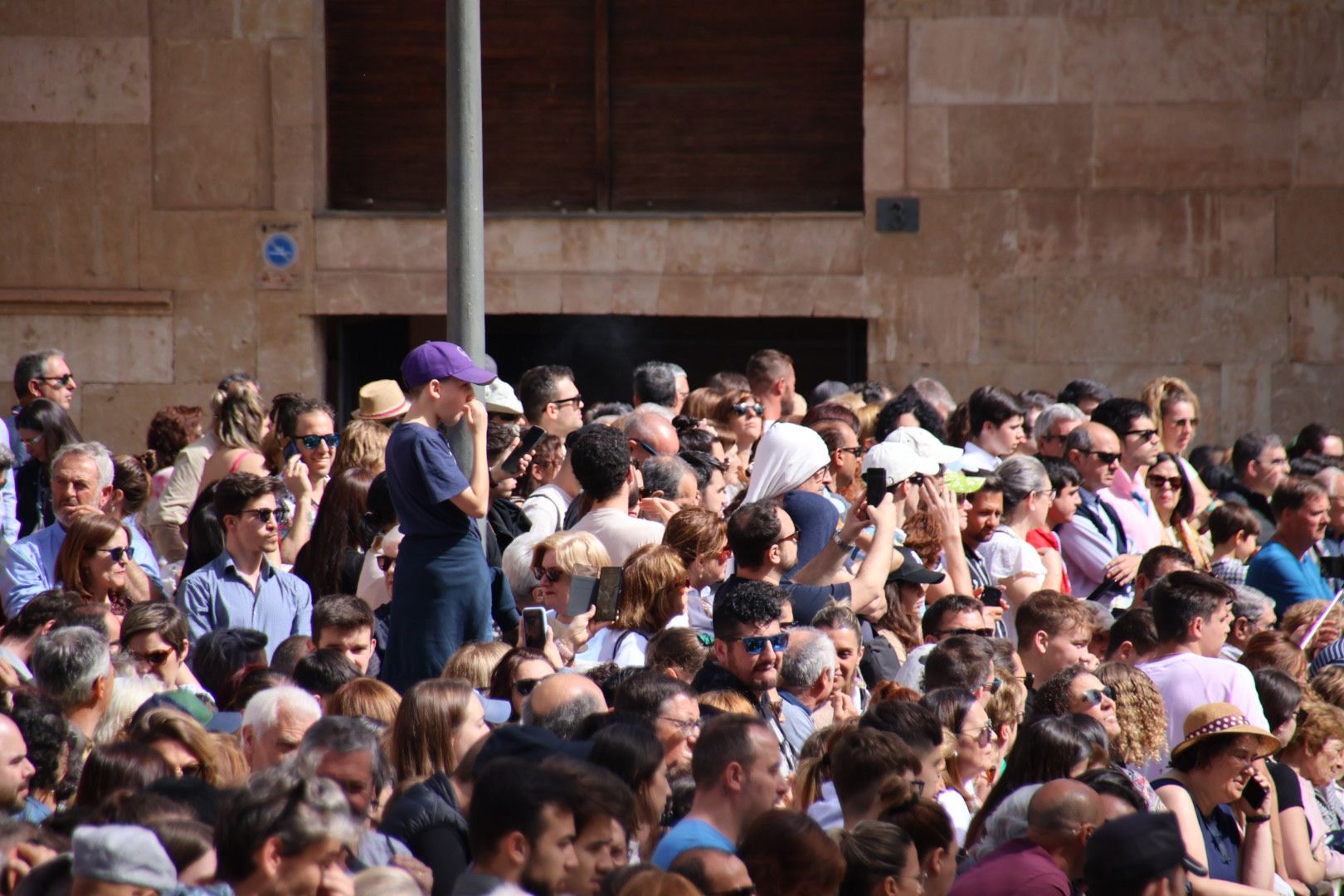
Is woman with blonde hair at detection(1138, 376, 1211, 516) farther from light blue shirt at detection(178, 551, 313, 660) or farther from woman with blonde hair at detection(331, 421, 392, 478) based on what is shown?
light blue shirt at detection(178, 551, 313, 660)

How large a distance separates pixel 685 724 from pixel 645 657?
1110 mm

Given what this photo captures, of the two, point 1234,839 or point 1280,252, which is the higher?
point 1280,252

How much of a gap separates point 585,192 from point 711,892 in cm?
1108

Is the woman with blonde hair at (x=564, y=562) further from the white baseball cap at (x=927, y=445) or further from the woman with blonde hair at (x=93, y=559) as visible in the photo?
the white baseball cap at (x=927, y=445)

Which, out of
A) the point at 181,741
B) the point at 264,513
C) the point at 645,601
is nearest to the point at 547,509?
the point at 264,513

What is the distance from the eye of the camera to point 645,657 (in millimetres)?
6648

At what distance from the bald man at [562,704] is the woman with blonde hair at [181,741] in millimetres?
966

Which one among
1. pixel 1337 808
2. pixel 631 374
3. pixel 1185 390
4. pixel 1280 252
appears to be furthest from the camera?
pixel 631 374

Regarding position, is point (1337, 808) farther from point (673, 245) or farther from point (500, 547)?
point (673, 245)

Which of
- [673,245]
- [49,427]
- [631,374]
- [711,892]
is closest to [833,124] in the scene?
[673,245]

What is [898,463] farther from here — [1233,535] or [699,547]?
[1233,535]

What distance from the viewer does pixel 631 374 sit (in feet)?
49.2

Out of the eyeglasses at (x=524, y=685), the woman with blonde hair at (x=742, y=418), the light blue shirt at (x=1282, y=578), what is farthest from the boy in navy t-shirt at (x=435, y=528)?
the light blue shirt at (x=1282, y=578)

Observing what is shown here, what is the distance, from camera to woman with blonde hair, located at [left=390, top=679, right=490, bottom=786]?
208 inches
